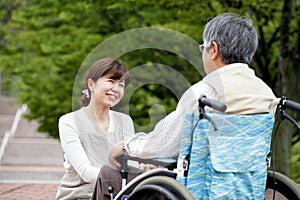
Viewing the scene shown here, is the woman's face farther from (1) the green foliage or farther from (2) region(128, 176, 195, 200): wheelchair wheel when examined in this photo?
(1) the green foliage

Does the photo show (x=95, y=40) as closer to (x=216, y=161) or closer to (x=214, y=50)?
(x=214, y=50)

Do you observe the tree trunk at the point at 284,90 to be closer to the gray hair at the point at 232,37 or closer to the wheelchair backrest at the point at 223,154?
the gray hair at the point at 232,37

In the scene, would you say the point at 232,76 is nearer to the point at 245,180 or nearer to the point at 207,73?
the point at 207,73

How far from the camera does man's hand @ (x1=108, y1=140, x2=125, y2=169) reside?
344 centimetres

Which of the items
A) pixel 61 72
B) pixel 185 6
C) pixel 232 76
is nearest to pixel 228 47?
pixel 232 76

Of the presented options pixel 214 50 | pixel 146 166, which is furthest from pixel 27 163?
pixel 214 50

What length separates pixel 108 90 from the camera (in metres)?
3.89

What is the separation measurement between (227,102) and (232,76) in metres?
0.13

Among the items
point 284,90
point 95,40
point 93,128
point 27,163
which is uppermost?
point 95,40

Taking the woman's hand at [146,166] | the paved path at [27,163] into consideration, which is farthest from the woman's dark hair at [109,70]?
the paved path at [27,163]

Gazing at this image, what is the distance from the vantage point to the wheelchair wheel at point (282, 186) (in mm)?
3525

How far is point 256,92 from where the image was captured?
129 inches

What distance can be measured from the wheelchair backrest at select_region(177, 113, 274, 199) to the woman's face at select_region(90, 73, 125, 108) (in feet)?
2.69

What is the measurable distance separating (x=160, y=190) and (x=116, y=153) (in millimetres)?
493
